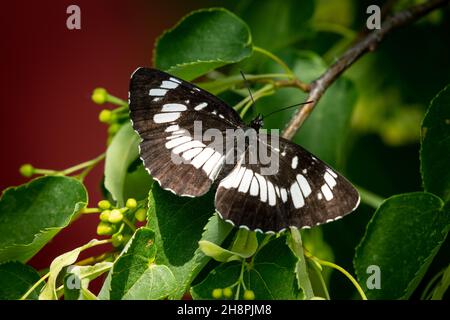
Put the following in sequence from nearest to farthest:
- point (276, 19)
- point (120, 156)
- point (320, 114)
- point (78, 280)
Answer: point (78, 280), point (120, 156), point (320, 114), point (276, 19)

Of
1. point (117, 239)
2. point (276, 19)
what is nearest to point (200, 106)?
point (117, 239)

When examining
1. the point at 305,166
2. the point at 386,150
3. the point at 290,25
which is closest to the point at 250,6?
the point at 290,25

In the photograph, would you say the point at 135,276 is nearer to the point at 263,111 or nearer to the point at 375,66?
the point at 263,111

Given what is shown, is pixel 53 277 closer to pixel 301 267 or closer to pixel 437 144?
pixel 301 267

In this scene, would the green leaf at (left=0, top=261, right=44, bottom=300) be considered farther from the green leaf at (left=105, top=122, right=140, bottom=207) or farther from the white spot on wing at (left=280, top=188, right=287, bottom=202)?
the white spot on wing at (left=280, top=188, right=287, bottom=202)

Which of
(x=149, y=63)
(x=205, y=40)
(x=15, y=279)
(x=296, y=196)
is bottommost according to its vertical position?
(x=15, y=279)

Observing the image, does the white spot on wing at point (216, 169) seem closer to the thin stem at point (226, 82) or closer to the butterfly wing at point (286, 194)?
the butterfly wing at point (286, 194)
